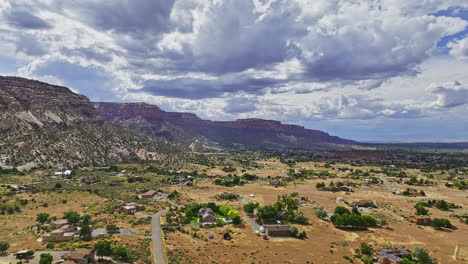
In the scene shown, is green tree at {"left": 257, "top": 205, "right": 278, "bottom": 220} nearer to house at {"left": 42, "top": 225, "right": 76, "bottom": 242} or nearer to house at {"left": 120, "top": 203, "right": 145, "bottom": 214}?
house at {"left": 120, "top": 203, "right": 145, "bottom": 214}

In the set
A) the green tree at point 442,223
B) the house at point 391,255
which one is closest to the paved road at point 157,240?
the house at point 391,255

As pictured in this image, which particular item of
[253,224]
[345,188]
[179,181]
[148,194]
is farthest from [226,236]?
[345,188]

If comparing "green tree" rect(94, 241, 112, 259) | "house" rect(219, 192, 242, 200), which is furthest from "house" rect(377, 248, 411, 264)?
"house" rect(219, 192, 242, 200)

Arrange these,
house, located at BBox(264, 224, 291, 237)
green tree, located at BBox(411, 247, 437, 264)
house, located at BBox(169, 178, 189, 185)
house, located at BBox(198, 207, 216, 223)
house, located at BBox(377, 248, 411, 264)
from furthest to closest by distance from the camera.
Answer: house, located at BBox(169, 178, 189, 185), house, located at BBox(198, 207, 216, 223), house, located at BBox(264, 224, 291, 237), green tree, located at BBox(411, 247, 437, 264), house, located at BBox(377, 248, 411, 264)

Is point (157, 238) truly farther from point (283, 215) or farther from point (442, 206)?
point (442, 206)

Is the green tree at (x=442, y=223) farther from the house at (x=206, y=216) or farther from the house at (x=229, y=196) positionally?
the house at (x=206, y=216)

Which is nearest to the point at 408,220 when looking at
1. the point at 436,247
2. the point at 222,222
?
the point at 436,247
